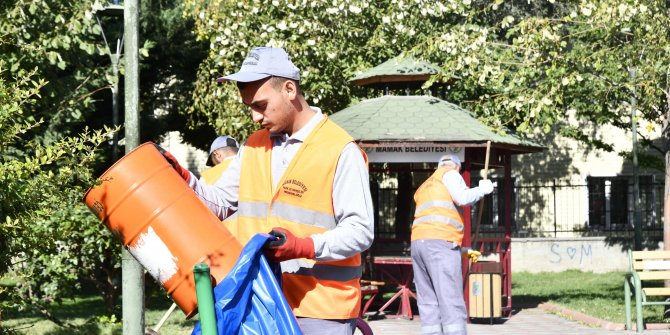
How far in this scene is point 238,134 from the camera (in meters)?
20.0

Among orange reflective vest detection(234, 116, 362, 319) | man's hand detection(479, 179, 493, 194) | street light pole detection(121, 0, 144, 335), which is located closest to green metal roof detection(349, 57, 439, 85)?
man's hand detection(479, 179, 493, 194)

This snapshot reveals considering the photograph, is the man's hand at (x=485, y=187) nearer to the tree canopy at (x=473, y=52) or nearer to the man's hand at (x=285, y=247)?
the tree canopy at (x=473, y=52)

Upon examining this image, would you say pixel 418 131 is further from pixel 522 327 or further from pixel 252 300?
pixel 252 300

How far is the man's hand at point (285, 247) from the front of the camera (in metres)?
3.89

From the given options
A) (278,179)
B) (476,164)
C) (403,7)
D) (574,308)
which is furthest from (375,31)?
(278,179)

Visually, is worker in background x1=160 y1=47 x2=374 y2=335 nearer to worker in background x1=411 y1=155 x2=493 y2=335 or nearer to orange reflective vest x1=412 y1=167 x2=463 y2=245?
worker in background x1=411 y1=155 x2=493 y2=335

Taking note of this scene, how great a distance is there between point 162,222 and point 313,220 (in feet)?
1.74

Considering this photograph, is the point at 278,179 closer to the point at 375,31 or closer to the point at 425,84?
the point at 425,84

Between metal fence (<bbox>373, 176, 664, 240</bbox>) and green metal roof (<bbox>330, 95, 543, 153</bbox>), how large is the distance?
43.9 ft

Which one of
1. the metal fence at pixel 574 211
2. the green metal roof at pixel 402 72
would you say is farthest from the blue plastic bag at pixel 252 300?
the metal fence at pixel 574 211

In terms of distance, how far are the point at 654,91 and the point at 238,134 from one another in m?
7.94

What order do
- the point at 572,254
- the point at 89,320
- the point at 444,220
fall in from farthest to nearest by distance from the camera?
the point at 572,254 < the point at 89,320 < the point at 444,220

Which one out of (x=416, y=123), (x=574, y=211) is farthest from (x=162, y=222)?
(x=574, y=211)

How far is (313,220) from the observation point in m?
4.24
